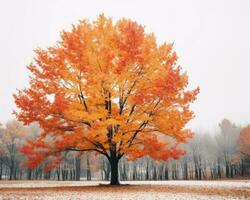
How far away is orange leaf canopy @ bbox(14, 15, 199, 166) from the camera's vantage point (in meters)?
22.3

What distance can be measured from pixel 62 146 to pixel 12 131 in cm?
4712

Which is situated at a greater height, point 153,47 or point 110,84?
point 153,47

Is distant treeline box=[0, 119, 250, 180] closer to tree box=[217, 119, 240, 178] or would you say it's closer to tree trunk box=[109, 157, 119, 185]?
tree box=[217, 119, 240, 178]

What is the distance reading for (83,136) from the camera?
23.1 metres

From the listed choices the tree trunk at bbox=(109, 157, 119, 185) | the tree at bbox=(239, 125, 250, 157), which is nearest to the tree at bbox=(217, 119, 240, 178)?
the tree at bbox=(239, 125, 250, 157)

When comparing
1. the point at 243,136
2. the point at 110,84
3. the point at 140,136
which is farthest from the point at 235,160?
the point at 110,84

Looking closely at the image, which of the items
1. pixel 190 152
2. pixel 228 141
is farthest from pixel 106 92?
pixel 190 152

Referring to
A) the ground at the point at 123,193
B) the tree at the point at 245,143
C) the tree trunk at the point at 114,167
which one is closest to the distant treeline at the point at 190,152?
the tree at the point at 245,143

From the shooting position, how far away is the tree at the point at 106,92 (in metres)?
22.3

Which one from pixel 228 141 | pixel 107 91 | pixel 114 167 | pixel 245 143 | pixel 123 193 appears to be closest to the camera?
Result: pixel 123 193

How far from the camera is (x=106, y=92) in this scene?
23.7 m

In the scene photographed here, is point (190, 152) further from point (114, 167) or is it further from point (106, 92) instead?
point (106, 92)

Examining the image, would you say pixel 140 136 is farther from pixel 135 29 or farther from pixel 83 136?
pixel 135 29

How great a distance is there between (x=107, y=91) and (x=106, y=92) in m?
0.20
